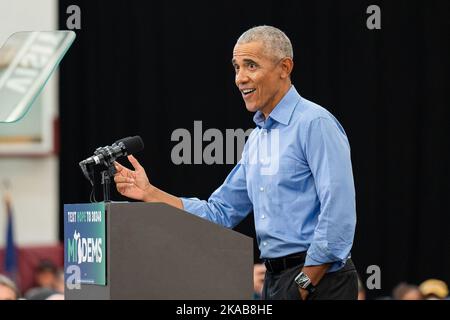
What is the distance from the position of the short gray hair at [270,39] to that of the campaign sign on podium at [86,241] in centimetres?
72

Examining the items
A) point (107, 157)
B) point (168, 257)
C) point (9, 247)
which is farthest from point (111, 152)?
point (9, 247)

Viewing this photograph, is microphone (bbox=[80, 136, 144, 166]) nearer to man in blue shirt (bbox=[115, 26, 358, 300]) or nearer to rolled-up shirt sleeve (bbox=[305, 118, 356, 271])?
man in blue shirt (bbox=[115, 26, 358, 300])

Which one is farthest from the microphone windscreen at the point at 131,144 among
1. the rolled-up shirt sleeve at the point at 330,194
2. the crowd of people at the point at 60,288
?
the crowd of people at the point at 60,288

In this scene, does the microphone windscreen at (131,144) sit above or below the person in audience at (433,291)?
above

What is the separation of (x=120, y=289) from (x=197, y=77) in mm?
5334

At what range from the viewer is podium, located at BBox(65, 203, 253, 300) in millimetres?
2352

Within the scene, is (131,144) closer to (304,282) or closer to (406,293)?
(304,282)

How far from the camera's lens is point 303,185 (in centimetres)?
283

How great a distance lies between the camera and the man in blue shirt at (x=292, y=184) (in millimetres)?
2736

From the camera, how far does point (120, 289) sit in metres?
2.34

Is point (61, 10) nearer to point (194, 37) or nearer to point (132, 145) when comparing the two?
point (194, 37)

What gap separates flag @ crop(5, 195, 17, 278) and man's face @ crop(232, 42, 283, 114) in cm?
476

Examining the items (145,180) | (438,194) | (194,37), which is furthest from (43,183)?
(145,180)

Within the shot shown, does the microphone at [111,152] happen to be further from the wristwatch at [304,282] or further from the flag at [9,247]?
the flag at [9,247]
